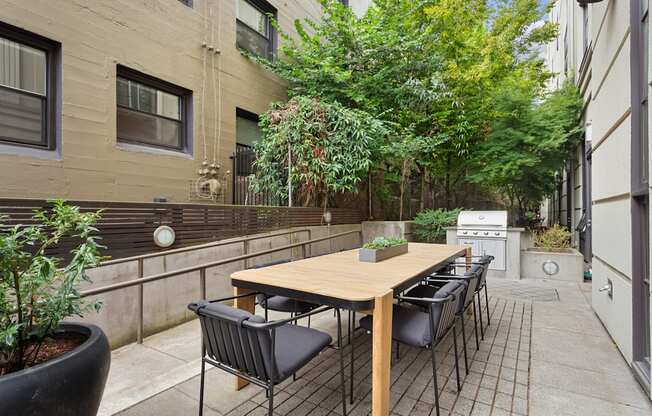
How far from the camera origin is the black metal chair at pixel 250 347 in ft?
5.18

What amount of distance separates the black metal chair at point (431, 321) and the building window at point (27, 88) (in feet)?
15.0

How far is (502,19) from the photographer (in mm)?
8805

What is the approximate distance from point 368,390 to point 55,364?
181 centimetres

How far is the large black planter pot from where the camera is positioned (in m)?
1.16

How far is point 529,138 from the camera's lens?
677 centimetres

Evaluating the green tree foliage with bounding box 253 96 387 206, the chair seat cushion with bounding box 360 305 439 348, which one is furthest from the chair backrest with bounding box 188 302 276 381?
the green tree foliage with bounding box 253 96 387 206

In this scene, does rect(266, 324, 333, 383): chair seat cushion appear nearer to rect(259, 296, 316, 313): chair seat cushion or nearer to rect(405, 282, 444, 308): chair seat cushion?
rect(259, 296, 316, 313): chair seat cushion

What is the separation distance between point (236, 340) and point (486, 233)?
554 cm

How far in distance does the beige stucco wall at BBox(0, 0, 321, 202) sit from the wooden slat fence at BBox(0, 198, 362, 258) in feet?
4.53

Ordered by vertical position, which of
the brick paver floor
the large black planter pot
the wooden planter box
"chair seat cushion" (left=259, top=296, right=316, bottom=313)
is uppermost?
the wooden planter box

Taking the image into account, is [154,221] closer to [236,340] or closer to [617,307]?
[236,340]

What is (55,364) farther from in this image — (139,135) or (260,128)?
(260,128)

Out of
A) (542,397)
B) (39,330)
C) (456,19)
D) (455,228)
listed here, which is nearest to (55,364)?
(39,330)

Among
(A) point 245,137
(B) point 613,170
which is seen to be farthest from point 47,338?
(A) point 245,137
